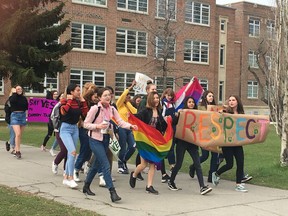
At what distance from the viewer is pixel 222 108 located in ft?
29.9

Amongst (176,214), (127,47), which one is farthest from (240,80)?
(176,214)

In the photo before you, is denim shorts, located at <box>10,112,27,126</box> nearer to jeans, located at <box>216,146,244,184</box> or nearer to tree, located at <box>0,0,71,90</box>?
jeans, located at <box>216,146,244,184</box>

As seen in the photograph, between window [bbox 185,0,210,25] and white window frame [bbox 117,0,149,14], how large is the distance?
14.7 feet

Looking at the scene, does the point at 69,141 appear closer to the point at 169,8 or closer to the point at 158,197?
the point at 158,197

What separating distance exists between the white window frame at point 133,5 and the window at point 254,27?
15.5m

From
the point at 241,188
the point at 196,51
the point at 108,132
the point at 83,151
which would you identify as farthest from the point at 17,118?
the point at 196,51

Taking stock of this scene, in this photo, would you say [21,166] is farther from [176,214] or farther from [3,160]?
[176,214]

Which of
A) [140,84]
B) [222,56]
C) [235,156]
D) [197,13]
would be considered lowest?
[235,156]

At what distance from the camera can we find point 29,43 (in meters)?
24.5

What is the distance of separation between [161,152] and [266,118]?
243 cm

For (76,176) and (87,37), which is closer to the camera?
(76,176)

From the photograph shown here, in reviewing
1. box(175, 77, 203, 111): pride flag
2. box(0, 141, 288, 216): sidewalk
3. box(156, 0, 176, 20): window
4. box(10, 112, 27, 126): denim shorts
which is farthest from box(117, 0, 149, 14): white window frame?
box(0, 141, 288, 216): sidewalk

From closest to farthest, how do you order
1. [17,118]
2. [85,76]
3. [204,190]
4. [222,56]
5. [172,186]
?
[204,190] < [172,186] < [17,118] < [85,76] < [222,56]

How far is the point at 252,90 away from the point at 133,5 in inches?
700
